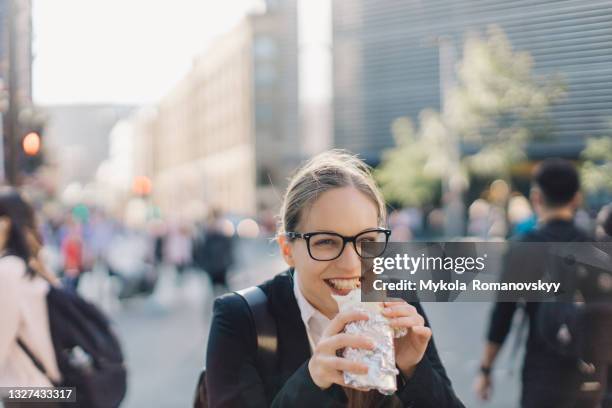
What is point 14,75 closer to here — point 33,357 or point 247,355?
point 33,357

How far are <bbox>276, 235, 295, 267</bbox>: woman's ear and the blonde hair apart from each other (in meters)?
0.02

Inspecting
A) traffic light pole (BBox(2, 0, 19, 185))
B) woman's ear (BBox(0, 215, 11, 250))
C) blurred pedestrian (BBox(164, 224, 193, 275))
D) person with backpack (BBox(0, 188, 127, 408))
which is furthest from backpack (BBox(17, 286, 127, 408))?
blurred pedestrian (BBox(164, 224, 193, 275))

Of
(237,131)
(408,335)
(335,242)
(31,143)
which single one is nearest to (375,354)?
(408,335)

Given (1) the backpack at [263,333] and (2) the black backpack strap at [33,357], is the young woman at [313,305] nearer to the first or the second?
(1) the backpack at [263,333]

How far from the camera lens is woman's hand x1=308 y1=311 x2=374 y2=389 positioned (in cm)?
114

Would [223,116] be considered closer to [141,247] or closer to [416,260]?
[141,247]

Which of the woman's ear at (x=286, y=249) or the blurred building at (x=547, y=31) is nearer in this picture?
the woman's ear at (x=286, y=249)

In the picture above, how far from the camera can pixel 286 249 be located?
1470 millimetres

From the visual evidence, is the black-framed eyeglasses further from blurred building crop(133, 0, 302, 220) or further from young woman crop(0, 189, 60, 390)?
blurred building crop(133, 0, 302, 220)

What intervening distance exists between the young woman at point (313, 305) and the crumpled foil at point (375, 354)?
3.8 inches

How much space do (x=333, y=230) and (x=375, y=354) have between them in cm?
30

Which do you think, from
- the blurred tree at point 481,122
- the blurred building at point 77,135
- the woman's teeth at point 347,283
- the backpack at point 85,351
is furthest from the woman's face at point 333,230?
the blurred building at point 77,135

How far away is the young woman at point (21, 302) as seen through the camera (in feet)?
Answer: 6.68

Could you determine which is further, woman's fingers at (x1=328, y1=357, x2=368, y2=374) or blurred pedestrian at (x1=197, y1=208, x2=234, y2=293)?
blurred pedestrian at (x1=197, y1=208, x2=234, y2=293)
